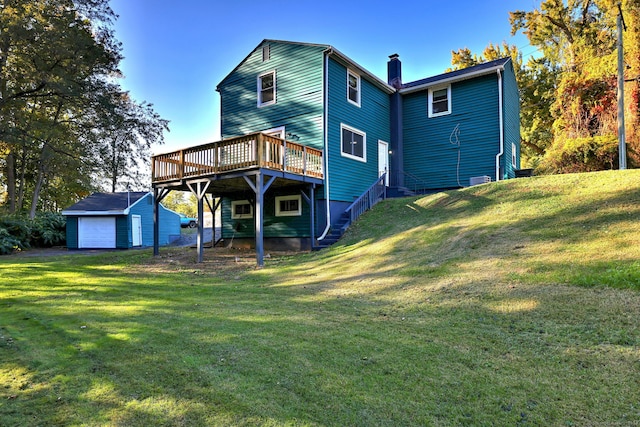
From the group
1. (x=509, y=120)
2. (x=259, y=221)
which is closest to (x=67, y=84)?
(x=259, y=221)

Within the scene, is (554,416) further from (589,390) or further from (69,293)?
(69,293)

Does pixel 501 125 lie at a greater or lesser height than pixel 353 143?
greater

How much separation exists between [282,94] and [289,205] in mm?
4466

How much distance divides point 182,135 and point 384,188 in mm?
22385

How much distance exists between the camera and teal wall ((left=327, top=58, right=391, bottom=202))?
13664 millimetres

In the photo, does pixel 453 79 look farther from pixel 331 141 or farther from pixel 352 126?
pixel 331 141

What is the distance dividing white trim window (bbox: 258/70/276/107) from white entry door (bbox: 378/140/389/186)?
5.09m

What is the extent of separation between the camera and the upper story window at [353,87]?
1467 cm

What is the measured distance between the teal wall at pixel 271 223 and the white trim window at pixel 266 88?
385 centimetres

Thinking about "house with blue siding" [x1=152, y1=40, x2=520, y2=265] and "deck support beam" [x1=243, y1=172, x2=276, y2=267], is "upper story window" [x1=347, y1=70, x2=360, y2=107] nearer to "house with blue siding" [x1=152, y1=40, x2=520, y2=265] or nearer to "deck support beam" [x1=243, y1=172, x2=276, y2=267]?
"house with blue siding" [x1=152, y1=40, x2=520, y2=265]

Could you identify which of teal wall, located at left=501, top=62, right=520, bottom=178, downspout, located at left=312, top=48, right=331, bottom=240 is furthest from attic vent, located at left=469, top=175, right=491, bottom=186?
downspout, located at left=312, top=48, right=331, bottom=240

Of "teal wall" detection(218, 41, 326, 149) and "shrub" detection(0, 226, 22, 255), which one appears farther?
"shrub" detection(0, 226, 22, 255)

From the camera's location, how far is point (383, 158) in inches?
649

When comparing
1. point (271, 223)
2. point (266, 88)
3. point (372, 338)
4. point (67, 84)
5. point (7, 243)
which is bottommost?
point (372, 338)
